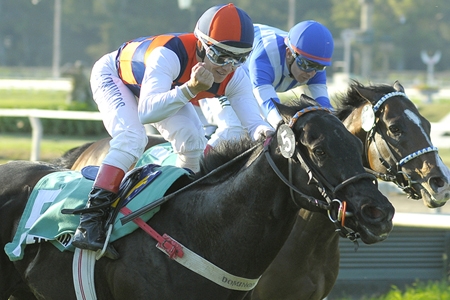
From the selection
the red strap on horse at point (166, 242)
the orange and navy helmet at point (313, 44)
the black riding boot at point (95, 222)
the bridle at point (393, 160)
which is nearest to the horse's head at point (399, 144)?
the bridle at point (393, 160)

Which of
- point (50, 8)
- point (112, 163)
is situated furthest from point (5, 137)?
point (50, 8)

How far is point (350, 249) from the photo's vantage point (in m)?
5.45

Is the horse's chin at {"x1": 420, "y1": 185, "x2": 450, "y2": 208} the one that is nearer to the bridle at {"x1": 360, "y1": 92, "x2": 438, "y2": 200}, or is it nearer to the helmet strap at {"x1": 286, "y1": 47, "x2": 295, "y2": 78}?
the bridle at {"x1": 360, "y1": 92, "x2": 438, "y2": 200}

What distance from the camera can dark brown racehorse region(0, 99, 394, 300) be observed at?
2.99 metres

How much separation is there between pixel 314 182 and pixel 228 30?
91 cm

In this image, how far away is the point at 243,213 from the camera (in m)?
3.30

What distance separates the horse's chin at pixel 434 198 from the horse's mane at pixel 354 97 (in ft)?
2.01

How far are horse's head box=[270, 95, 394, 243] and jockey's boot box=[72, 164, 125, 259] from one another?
876mm

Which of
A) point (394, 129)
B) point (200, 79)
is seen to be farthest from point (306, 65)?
point (200, 79)

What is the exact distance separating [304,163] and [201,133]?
4.34 feet

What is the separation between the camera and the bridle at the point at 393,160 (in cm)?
423

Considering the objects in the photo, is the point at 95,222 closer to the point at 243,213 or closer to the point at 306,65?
the point at 243,213

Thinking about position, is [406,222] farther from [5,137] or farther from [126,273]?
[5,137]

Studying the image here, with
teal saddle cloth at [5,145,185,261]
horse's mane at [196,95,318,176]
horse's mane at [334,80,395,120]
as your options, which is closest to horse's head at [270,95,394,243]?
horse's mane at [196,95,318,176]
